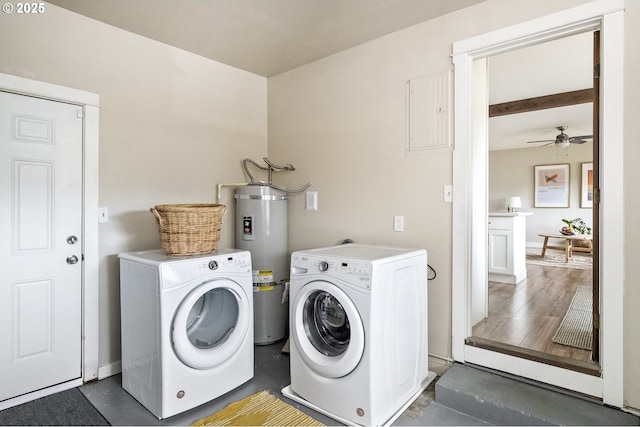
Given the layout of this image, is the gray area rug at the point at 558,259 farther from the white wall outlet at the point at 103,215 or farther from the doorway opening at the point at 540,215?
the white wall outlet at the point at 103,215

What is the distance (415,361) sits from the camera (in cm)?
211

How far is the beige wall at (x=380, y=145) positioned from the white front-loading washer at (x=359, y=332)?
1.36ft

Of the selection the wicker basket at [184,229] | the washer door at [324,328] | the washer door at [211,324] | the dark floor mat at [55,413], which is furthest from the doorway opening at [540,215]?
the dark floor mat at [55,413]

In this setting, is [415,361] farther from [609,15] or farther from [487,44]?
[609,15]

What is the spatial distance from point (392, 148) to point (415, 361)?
148 centimetres

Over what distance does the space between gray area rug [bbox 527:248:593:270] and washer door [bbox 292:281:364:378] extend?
215 inches

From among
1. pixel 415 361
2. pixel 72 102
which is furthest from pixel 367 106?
pixel 72 102

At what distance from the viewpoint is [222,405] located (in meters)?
2.08

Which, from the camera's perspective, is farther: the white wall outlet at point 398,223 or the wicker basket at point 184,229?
the white wall outlet at point 398,223

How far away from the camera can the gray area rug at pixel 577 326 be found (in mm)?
2527

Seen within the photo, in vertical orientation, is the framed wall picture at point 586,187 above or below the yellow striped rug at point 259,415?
above

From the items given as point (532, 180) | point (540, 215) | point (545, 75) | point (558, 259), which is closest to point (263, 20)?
point (545, 75)

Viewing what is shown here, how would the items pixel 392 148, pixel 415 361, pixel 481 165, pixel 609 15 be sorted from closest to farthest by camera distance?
1. pixel 609 15
2. pixel 415 361
3. pixel 392 148
4. pixel 481 165

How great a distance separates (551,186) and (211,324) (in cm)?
842
